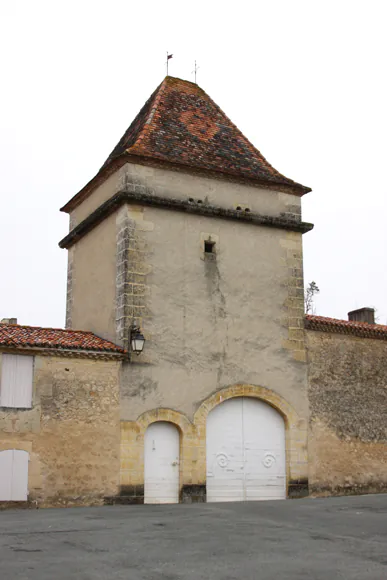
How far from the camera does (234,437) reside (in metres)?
16.1

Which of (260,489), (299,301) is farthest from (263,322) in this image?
(260,489)

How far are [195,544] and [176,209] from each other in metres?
9.40

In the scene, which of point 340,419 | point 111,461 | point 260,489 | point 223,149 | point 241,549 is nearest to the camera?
point 241,549

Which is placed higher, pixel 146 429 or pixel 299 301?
pixel 299 301

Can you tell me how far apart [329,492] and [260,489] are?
5.97 feet

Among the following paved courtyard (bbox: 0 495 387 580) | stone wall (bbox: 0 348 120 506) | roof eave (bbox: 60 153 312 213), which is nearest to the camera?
paved courtyard (bbox: 0 495 387 580)

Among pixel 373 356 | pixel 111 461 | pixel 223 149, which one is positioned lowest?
pixel 111 461

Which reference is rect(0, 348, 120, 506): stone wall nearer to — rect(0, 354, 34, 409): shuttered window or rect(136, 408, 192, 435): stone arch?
rect(0, 354, 34, 409): shuttered window

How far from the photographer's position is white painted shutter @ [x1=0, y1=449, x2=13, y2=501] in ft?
44.5

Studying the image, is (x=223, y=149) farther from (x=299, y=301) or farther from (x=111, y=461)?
(x=111, y=461)

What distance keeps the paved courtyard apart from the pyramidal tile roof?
8226mm

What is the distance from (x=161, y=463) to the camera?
15227 millimetres

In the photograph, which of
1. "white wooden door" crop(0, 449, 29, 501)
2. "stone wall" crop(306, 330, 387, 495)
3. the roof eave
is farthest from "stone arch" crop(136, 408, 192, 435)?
the roof eave

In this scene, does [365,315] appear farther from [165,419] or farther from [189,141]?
[165,419]
